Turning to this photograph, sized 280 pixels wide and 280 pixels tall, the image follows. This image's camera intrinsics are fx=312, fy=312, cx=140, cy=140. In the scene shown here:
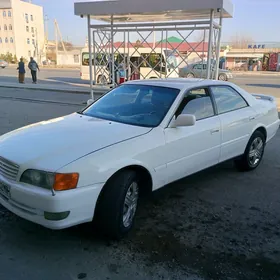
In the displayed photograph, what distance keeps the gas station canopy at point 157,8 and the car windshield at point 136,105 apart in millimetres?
5897

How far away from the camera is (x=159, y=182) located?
11.4 ft

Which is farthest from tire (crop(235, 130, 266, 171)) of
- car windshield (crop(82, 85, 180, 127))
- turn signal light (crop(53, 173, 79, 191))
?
turn signal light (crop(53, 173, 79, 191))

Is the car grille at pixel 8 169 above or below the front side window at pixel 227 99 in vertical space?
below

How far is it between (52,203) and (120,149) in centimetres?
81

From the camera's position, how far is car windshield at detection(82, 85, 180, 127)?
12.2 feet

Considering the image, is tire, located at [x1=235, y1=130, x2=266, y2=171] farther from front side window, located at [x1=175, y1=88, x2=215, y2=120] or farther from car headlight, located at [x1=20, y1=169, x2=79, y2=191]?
car headlight, located at [x1=20, y1=169, x2=79, y2=191]

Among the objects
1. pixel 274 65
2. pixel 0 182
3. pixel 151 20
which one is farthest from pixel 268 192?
pixel 274 65

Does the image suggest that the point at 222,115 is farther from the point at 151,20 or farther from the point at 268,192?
the point at 151,20

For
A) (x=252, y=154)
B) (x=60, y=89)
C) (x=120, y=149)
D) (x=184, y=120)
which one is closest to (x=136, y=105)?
(x=184, y=120)

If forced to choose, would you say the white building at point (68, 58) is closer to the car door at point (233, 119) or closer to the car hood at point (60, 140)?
the car door at point (233, 119)

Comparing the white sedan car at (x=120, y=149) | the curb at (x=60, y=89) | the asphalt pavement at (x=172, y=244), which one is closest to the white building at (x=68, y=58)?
the curb at (x=60, y=89)

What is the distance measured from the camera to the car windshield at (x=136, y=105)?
371 cm

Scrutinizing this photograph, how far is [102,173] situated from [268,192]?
2.64m

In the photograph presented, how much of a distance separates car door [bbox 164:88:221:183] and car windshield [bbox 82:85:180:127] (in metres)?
0.20
